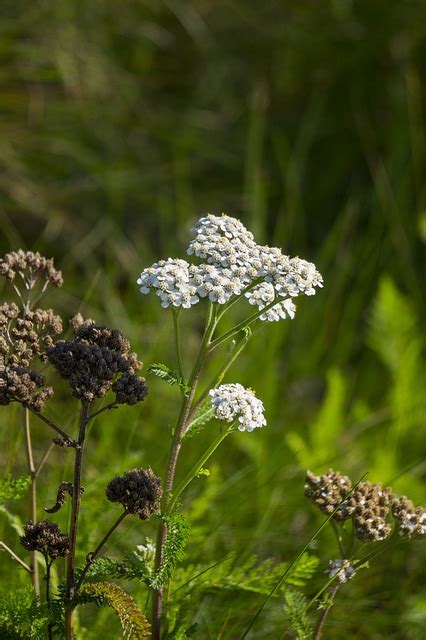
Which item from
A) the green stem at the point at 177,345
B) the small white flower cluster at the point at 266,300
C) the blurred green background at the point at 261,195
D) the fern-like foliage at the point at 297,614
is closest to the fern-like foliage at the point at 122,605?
the fern-like foliage at the point at 297,614

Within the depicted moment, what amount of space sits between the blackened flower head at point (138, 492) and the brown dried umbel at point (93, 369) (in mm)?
169

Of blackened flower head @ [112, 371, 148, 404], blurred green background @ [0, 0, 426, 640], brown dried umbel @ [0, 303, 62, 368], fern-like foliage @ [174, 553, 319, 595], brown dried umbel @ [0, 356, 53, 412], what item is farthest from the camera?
blurred green background @ [0, 0, 426, 640]

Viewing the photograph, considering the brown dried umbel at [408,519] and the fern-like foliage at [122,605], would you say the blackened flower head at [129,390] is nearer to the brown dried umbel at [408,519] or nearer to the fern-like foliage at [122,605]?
the fern-like foliage at [122,605]

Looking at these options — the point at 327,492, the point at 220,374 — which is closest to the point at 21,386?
the point at 220,374

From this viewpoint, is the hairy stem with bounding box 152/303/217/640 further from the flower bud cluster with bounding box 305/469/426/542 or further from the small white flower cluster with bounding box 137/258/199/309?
the flower bud cluster with bounding box 305/469/426/542

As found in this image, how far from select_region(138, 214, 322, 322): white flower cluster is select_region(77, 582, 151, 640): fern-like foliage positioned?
650 mm

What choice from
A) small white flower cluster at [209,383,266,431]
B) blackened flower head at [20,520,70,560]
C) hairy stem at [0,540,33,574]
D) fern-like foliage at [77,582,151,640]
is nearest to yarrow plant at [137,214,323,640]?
small white flower cluster at [209,383,266,431]

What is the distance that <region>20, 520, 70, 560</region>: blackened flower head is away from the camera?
5.94 feet

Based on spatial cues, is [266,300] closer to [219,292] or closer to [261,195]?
[219,292]

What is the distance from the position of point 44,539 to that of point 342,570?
69 cm

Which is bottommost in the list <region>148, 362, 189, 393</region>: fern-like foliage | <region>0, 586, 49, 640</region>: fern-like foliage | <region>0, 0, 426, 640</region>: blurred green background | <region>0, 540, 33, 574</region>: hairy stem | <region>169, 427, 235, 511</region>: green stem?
<region>0, 586, 49, 640</region>: fern-like foliage

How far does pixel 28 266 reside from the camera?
2.33m

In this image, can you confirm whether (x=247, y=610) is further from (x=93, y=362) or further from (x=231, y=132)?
(x=231, y=132)

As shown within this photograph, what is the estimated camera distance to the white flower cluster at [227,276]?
1875mm
